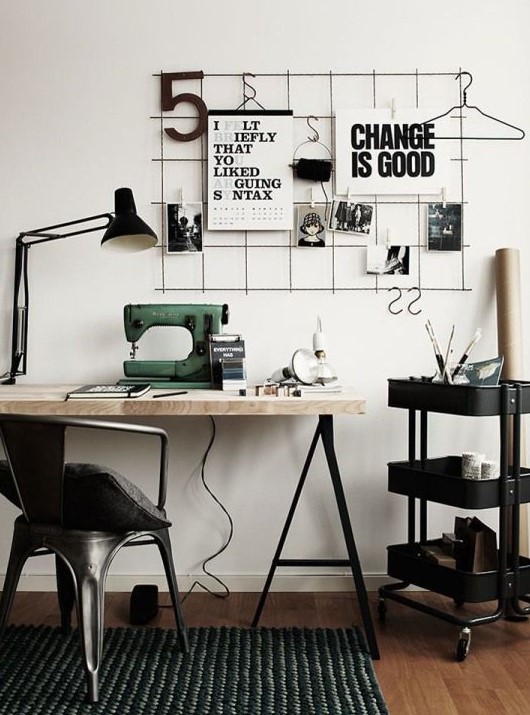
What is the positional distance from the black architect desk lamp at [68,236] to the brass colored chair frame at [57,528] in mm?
802

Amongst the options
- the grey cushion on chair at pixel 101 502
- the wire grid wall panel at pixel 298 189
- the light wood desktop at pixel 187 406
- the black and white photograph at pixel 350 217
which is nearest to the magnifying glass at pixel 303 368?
the light wood desktop at pixel 187 406

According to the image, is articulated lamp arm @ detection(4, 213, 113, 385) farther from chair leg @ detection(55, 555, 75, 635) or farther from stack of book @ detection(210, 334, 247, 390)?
chair leg @ detection(55, 555, 75, 635)

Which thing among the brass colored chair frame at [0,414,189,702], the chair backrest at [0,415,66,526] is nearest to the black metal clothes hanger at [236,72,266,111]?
the brass colored chair frame at [0,414,189,702]

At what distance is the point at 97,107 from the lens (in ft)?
10.3

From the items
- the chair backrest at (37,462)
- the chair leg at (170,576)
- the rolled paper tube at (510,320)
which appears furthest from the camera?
the rolled paper tube at (510,320)

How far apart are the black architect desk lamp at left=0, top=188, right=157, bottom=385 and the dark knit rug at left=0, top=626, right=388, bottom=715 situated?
100 cm

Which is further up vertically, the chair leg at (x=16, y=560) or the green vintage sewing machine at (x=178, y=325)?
the green vintage sewing machine at (x=178, y=325)

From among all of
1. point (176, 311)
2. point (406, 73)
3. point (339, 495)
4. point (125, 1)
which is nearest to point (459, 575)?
point (339, 495)

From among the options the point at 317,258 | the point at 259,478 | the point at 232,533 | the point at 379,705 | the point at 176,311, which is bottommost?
the point at 379,705

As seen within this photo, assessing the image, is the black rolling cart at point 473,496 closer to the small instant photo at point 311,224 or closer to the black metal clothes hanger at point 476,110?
the small instant photo at point 311,224

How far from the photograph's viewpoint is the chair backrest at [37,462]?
213 centimetres

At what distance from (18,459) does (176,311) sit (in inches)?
34.5

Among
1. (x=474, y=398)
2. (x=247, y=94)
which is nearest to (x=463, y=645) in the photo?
(x=474, y=398)

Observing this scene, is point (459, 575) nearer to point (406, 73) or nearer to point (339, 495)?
point (339, 495)
